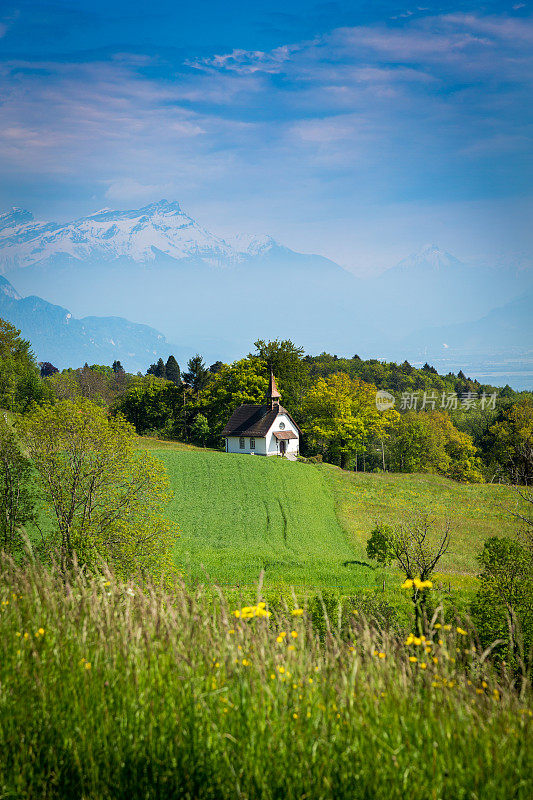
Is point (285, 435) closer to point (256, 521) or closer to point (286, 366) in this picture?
point (286, 366)

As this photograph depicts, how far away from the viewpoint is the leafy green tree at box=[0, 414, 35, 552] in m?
24.3

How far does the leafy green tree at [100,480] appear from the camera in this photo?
74.5 feet

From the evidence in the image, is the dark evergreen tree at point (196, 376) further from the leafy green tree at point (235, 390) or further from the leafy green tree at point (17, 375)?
the leafy green tree at point (17, 375)

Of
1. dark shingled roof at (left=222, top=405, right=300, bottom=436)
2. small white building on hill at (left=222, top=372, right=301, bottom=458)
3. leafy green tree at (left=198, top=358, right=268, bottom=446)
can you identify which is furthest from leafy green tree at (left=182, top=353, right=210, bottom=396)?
small white building on hill at (left=222, top=372, right=301, bottom=458)

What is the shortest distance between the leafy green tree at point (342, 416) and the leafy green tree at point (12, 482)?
4861 cm

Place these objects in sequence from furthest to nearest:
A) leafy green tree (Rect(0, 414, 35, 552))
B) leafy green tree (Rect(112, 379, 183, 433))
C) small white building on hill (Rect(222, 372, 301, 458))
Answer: leafy green tree (Rect(112, 379, 183, 433))
small white building on hill (Rect(222, 372, 301, 458))
leafy green tree (Rect(0, 414, 35, 552))

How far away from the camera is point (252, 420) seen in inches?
2761

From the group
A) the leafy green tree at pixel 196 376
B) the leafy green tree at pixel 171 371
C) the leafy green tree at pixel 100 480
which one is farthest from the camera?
the leafy green tree at pixel 171 371

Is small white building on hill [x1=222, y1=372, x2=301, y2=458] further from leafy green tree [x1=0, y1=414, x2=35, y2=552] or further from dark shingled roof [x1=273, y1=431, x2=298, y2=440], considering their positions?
leafy green tree [x1=0, y1=414, x2=35, y2=552]

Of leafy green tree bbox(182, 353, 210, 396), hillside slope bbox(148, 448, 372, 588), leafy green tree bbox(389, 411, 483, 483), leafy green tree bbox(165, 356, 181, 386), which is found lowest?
hillside slope bbox(148, 448, 372, 588)

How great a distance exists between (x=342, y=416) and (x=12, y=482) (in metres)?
52.2

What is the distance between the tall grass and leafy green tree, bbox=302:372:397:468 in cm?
6695

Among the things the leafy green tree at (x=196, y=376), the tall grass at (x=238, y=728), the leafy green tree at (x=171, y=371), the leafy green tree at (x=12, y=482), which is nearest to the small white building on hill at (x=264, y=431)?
the leafy green tree at (x=196, y=376)

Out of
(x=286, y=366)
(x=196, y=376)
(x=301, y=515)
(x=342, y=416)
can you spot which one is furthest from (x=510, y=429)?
(x=301, y=515)
